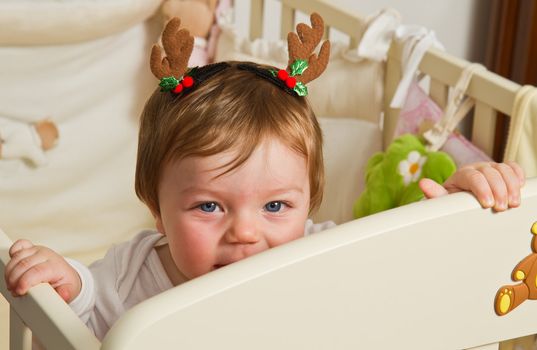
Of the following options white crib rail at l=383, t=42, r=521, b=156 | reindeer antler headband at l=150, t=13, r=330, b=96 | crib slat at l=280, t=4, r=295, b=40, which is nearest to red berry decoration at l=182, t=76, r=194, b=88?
reindeer antler headband at l=150, t=13, r=330, b=96

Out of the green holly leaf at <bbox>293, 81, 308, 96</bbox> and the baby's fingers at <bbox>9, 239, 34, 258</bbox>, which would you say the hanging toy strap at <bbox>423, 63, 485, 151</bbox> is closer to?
the green holly leaf at <bbox>293, 81, 308, 96</bbox>

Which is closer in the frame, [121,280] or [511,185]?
[511,185]

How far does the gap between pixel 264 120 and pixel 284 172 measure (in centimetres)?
6

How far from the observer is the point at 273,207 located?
1186mm

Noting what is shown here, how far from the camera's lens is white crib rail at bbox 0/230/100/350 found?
0.94m

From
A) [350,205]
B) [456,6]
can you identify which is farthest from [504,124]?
[350,205]

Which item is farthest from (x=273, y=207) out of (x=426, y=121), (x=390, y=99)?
(x=390, y=99)

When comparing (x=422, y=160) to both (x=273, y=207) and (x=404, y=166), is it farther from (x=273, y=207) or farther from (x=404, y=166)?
(x=273, y=207)

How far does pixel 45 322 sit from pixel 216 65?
380 millimetres

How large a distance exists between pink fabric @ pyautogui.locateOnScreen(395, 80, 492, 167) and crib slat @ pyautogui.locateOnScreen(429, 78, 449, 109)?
10mm

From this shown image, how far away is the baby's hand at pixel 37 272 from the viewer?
41.9 inches

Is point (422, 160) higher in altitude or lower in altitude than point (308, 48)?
lower

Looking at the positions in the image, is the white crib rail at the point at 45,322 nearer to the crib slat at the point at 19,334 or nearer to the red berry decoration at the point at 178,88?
the crib slat at the point at 19,334

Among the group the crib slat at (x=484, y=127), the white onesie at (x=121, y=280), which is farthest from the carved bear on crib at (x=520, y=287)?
the crib slat at (x=484, y=127)
